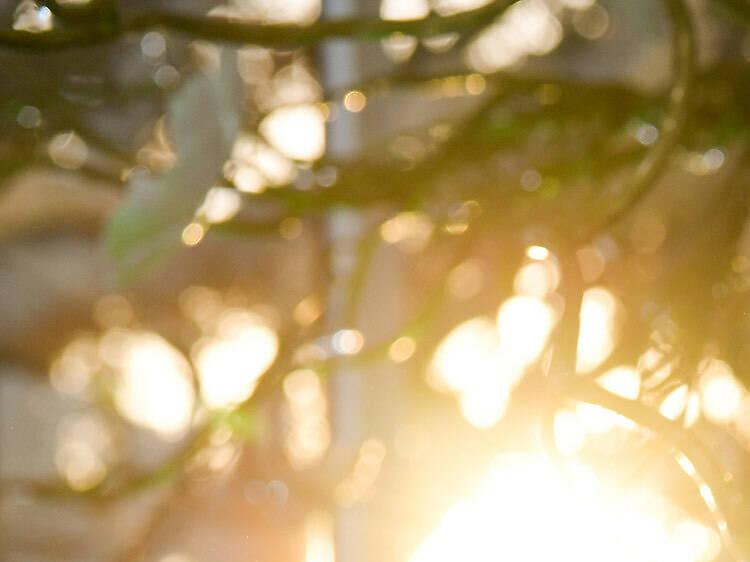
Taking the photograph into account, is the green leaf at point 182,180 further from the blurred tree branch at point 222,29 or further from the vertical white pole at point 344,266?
the vertical white pole at point 344,266

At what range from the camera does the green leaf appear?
0.43 ft

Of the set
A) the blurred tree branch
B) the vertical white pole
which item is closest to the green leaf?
the blurred tree branch

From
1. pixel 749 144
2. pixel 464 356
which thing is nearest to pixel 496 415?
pixel 464 356

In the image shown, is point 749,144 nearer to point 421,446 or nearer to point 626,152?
point 626,152

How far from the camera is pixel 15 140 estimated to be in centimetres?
23

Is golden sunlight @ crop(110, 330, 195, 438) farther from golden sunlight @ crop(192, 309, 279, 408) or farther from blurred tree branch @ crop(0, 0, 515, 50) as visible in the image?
blurred tree branch @ crop(0, 0, 515, 50)

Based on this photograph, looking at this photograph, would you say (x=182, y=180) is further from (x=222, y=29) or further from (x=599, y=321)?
(x=599, y=321)

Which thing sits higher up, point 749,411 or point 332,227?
point 332,227

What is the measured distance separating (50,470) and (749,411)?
271 millimetres

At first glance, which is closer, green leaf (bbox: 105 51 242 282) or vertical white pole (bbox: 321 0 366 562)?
green leaf (bbox: 105 51 242 282)

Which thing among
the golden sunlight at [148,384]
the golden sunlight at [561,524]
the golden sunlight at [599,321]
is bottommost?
the golden sunlight at [561,524]

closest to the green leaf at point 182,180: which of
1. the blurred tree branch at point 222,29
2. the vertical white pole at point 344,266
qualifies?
the blurred tree branch at point 222,29

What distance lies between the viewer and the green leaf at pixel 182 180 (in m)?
0.13

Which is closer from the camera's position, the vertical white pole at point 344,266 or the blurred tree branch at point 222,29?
the blurred tree branch at point 222,29
